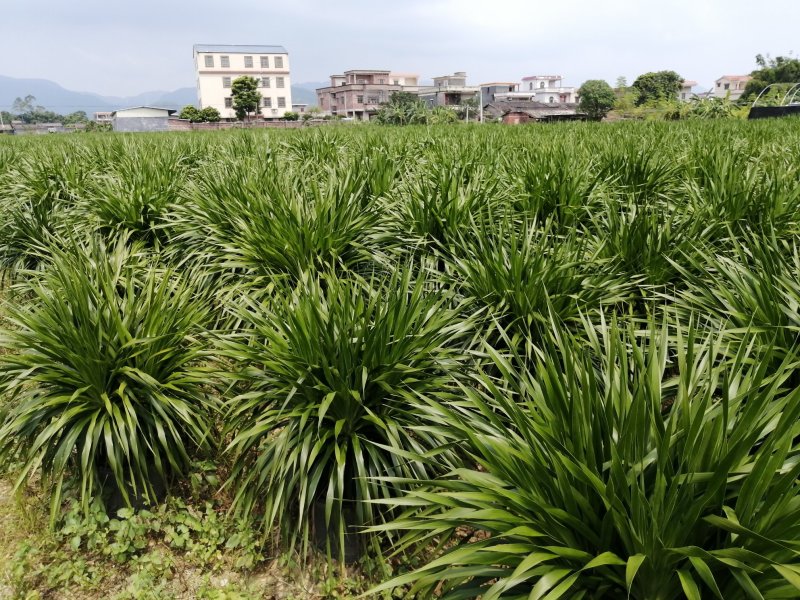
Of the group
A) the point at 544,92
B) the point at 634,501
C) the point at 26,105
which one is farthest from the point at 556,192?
the point at 26,105

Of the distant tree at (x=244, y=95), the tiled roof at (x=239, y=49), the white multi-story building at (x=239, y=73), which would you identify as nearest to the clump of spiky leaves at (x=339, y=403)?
the distant tree at (x=244, y=95)

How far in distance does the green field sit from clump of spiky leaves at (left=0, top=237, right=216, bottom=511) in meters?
0.02

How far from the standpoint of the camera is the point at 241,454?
277 cm

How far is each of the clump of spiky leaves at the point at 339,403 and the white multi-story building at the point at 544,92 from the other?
309ft

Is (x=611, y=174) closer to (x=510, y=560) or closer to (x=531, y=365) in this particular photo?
(x=531, y=365)

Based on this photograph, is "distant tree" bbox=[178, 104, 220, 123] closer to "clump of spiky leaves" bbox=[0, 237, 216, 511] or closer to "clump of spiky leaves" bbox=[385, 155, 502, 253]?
"clump of spiky leaves" bbox=[385, 155, 502, 253]

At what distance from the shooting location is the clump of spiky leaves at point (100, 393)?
269cm

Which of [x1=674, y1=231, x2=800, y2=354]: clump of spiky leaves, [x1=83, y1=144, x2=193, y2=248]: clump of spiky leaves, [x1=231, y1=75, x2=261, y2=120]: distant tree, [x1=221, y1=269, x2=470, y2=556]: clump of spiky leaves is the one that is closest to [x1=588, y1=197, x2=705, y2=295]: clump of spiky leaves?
[x1=674, y1=231, x2=800, y2=354]: clump of spiky leaves

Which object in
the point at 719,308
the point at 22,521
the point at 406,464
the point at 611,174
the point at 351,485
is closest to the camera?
the point at 406,464

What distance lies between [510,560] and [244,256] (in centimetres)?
321

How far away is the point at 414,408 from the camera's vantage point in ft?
8.70

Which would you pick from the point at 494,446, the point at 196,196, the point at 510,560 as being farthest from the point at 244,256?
the point at 510,560

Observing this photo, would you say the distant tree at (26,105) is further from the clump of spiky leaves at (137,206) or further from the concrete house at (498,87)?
the clump of spiky leaves at (137,206)

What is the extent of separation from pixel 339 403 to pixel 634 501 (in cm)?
143
